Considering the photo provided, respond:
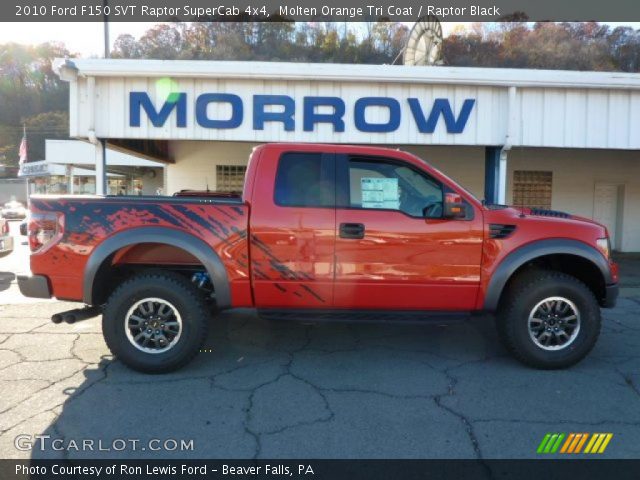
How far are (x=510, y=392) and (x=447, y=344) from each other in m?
1.25

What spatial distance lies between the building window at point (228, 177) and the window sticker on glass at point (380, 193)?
30.9 feet

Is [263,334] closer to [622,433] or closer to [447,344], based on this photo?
[447,344]

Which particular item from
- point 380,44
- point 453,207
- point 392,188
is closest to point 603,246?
point 453,207

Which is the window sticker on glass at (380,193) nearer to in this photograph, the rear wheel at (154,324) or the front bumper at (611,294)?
the rear wheel at (154,324)

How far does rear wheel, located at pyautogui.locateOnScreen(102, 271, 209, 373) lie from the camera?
4.05 m

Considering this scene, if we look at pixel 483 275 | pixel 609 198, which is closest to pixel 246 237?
pixel 483 275

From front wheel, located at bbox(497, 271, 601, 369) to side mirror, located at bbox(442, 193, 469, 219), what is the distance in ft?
3.09

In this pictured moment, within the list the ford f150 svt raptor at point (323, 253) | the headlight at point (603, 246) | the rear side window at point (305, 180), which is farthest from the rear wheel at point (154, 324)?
the headlight at point (603, 246)

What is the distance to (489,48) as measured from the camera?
4147 cm

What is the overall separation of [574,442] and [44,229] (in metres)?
4.40

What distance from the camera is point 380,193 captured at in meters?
4.19

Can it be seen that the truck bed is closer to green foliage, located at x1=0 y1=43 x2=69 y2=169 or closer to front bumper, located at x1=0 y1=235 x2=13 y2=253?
front bumper, located at x1=0 y1=235 x2=13 y2=253

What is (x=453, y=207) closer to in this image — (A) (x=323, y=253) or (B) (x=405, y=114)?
(A) (x=323, y=253)

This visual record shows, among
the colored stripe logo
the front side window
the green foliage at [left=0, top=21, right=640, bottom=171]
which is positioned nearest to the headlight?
the front side window
